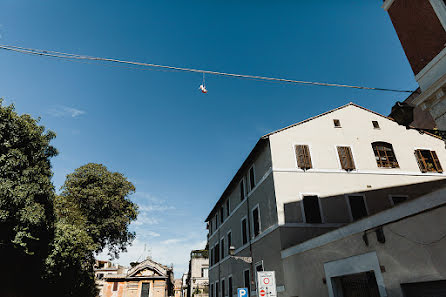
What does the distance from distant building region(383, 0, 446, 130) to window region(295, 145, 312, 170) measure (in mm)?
7418

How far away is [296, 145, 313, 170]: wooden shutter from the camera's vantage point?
1509cm

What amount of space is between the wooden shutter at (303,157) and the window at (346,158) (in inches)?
75.5

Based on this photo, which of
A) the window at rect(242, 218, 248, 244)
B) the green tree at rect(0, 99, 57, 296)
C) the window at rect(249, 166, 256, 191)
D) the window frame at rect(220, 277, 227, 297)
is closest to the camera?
the green tree at rect(0, 99, 57, 296)

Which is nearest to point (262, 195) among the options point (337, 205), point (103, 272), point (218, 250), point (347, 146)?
point (337, 205)

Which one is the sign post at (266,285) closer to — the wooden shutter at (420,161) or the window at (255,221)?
the window at (255,221)

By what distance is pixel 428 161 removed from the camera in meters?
16.2

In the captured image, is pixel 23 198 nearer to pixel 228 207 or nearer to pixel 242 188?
pixel 242 188

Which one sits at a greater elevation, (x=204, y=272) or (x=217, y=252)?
(x=217, y=252)

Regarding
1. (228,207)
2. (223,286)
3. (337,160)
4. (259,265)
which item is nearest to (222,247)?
(223,286)

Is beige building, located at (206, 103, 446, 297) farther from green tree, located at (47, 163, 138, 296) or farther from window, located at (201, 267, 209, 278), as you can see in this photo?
window, located at (201, 267, 209, 278)

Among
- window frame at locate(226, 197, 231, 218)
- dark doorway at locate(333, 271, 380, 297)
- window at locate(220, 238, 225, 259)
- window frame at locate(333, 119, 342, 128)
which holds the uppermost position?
window frame at locate(333, 119, 342, 128)

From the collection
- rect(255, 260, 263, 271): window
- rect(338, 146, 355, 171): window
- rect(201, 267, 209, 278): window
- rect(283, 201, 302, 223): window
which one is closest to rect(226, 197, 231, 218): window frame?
rect(255, 260, 263, 271): window

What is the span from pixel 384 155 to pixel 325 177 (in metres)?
4.30

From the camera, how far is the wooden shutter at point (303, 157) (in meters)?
15.1
